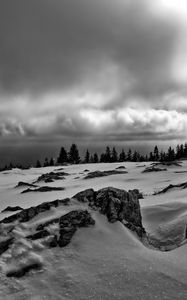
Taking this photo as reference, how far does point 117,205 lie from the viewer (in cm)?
1115

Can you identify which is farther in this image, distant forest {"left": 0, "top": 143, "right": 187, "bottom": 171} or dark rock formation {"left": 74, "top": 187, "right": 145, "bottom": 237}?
distant forest {"left": 0, "top": 143, "right": 187, "bottom": 171}

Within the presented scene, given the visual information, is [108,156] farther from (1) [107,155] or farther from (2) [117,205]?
(2) [117,205]

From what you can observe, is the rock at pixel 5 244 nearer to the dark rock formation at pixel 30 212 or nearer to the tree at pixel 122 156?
the dark rock formation at pixel 30 212

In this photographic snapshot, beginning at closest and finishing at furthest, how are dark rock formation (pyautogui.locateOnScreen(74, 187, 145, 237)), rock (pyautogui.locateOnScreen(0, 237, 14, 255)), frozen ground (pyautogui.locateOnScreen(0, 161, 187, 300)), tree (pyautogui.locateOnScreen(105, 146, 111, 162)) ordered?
frozen ground (pyautogui.locateOnScreen(0, 161, 187, 300)) → rock (pyautogui.locateOnScreen(0, 237, 14, 255)) → dark rock formation (pyautogui.locateOnScreen(74, 187, 145, 237)) → tree (pyautogui.locateOnScreen(105, 146, 111, 162))

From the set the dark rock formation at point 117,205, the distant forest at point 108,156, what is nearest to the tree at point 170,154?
the distant forest at point 108,156

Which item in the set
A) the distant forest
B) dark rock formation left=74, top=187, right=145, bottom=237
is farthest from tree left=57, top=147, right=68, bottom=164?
dark rock formation left=74, top=187, right=145, bottom=237

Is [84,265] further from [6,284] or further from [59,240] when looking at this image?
[6,284]

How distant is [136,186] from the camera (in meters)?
32.3

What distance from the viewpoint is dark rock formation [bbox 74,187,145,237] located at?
34.8 feet

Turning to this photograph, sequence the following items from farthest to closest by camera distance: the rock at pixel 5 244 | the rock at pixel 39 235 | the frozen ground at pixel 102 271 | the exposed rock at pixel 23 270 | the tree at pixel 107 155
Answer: the tree at pixel 107 155 < the rock at pixel 39 235 < the rock at pixel 5 244 < the exposed rock at pixel 23 270 < the frozen ground at pixel 102 271

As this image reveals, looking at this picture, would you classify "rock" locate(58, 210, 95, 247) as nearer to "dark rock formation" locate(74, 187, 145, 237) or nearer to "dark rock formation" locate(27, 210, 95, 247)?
"dark rock formation" locate(27, 210, 95, 247)

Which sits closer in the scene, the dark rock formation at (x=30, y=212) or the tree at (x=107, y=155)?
the dark rock formation at (x=30, y=212)

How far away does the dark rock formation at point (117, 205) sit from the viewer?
417 inches

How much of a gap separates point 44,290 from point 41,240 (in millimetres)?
2169
